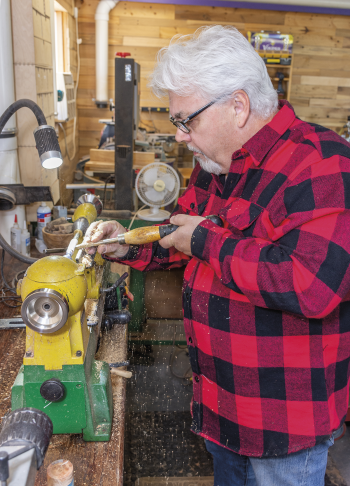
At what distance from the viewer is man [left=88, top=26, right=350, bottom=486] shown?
960 millimetres

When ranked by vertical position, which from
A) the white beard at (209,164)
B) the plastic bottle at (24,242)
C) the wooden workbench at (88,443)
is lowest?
the wooden workbench at (88,443)

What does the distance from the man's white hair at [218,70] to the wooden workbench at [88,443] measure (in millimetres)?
915

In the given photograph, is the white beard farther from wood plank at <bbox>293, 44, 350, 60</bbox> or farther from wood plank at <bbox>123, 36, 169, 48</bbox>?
wood plank at <bbox>293, 44, 350, 60</bbox>

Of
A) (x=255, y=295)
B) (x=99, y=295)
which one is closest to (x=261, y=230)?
(x=255, y=295)

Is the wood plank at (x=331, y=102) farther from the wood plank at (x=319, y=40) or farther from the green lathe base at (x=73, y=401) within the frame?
the green lathe base at (x=73, y=401)

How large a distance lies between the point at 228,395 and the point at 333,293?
0.44 m

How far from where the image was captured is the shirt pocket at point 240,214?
109cm

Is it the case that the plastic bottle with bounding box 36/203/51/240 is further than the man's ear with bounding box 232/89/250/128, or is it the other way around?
the plastic bottle with bounding box 36/203/51/240

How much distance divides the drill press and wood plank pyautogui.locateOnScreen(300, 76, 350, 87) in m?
5.62

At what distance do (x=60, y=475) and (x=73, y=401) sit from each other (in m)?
0.20

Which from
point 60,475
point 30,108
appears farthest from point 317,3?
point 60,475

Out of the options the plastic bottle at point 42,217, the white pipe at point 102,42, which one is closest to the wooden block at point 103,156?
the plastic bottle at point 42,217

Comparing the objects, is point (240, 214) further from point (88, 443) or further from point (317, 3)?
point (317, 3)

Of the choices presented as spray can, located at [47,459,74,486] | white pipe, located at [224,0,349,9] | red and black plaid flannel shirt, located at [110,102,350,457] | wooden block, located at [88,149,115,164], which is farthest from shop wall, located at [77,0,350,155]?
spray can, located at [47,459,74,486]
